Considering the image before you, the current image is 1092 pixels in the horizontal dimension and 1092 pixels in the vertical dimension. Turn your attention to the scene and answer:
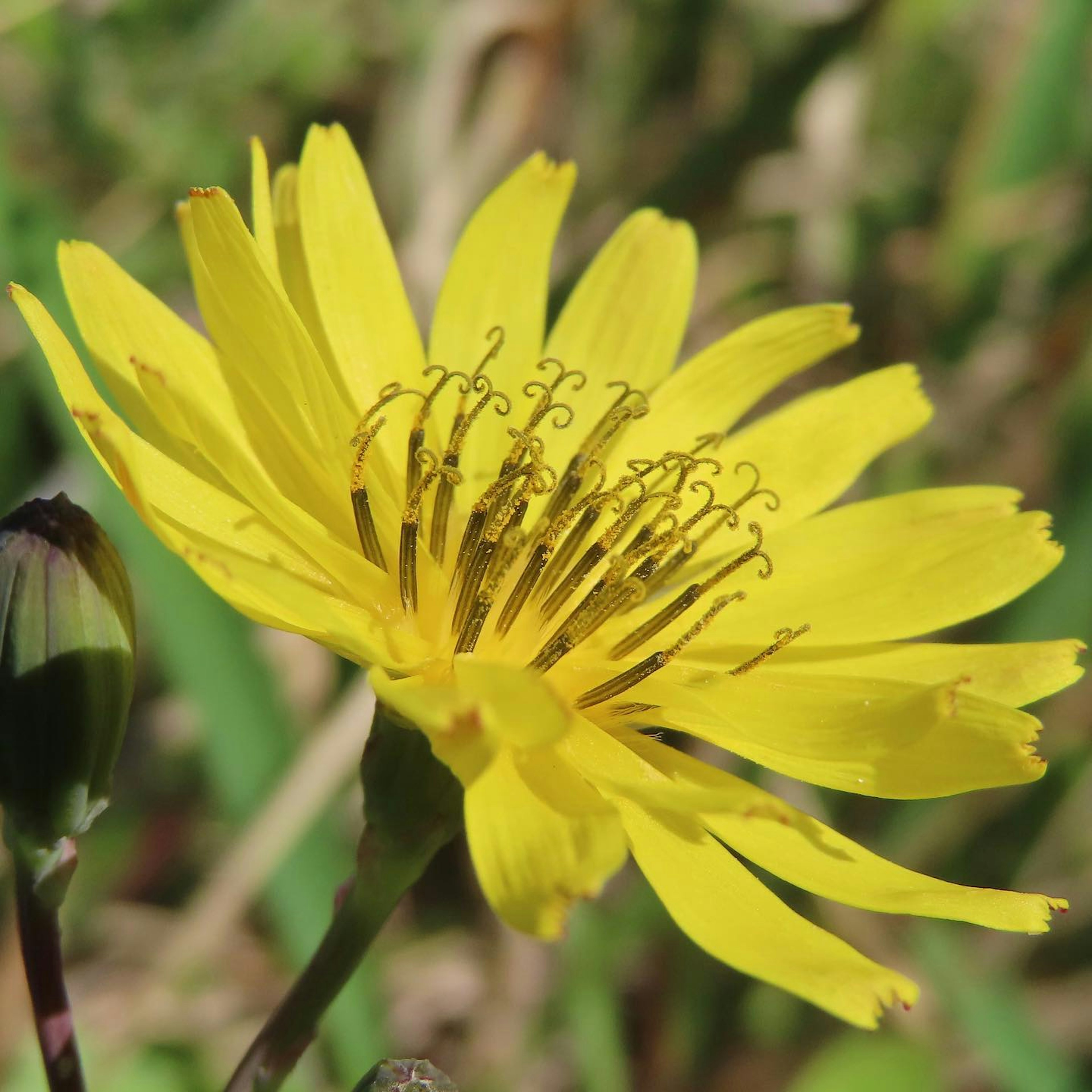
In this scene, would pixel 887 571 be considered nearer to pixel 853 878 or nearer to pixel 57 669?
pixel 853 878

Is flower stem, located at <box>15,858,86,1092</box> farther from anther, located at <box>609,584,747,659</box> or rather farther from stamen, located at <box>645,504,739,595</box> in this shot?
stamen, located at <box>645,504,739,595</box>

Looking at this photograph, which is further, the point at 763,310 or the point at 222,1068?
the point at 763,310

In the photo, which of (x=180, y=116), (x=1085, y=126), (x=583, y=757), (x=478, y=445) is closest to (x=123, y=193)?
(x=180, y=116)

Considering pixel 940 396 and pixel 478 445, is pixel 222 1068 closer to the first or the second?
pixel 478 445

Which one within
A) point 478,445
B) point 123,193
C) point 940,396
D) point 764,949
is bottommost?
point 940,396

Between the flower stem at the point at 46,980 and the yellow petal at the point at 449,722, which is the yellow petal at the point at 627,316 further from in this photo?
the flower stem at the point at 46,980

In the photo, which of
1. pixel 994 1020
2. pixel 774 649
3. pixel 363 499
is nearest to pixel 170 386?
pixel 363 499

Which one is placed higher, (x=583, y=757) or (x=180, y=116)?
(x=180, y=116)
